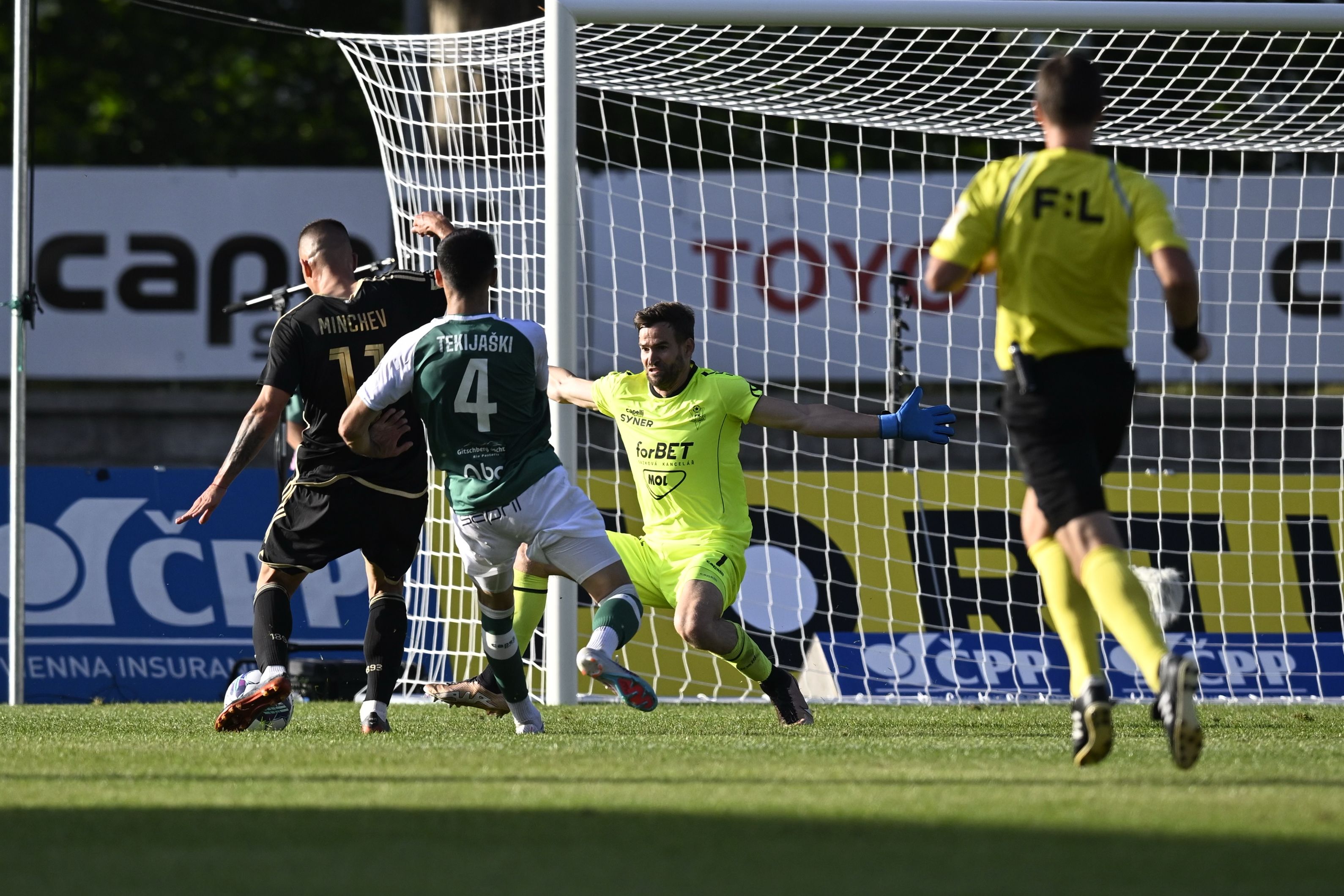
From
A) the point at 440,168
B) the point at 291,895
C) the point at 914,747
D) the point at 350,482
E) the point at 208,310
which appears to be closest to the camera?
the point at 291,895

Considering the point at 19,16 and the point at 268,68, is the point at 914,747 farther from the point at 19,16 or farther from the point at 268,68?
the point at 268,68

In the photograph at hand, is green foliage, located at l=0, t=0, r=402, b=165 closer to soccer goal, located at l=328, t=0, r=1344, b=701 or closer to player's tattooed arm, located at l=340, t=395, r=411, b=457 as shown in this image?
soccer goal, located at l=328, t=0, r=1344, b=701

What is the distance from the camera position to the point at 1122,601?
4.41m

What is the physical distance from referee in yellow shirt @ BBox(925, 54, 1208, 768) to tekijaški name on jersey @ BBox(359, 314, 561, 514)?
154 centimetres

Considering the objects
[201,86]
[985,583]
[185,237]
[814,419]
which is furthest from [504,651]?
[201,86]

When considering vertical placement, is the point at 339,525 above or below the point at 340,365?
below

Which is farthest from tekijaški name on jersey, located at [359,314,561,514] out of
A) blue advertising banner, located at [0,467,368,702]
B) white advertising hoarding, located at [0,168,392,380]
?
white advertising hoarding, located at [0,168,392,380]

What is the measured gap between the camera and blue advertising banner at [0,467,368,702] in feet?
35.6

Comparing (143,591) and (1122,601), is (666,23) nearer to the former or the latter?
(1122,601)

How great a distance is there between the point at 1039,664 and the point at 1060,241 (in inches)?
210

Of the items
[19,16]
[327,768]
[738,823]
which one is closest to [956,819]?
[738,823]

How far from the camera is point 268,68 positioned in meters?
21.3

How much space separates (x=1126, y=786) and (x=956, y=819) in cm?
71

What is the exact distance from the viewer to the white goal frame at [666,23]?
7.62 metres
